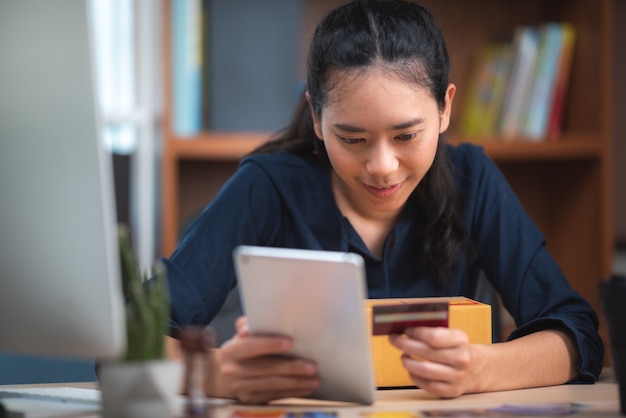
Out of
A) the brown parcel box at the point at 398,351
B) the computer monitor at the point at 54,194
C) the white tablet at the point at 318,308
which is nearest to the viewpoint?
the computer monitor at the point at 54,194

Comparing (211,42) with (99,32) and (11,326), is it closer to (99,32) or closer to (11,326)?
(99,32)

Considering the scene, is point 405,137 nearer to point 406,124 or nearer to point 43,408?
point 406,124

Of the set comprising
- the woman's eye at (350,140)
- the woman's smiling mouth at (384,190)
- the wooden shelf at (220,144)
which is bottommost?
the wooden shelf at (220,144)

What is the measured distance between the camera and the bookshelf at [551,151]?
2.47m

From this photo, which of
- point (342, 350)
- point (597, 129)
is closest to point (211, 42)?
point (597, 129)

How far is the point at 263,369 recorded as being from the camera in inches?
41.5

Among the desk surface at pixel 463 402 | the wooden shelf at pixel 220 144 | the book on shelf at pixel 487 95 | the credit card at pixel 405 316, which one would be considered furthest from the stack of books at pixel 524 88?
the credit card at pixel 405 316

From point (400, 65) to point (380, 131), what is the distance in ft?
0.43

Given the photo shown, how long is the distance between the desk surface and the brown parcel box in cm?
3

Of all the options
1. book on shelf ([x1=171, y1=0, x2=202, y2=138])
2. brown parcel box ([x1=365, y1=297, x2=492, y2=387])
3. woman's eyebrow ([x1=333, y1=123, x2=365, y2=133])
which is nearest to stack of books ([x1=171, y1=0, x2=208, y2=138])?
book on shelf ([x1=171, y1=0, x2=202, y2=138])

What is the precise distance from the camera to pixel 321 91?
142cm

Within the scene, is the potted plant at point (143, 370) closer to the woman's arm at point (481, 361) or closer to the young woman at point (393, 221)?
the young woman at point (393, 221)

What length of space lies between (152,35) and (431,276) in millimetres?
1422

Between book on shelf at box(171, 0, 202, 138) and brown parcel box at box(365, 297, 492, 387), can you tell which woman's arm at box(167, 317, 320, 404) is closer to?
brown parcel box at box(365, 297, 492, 387)
